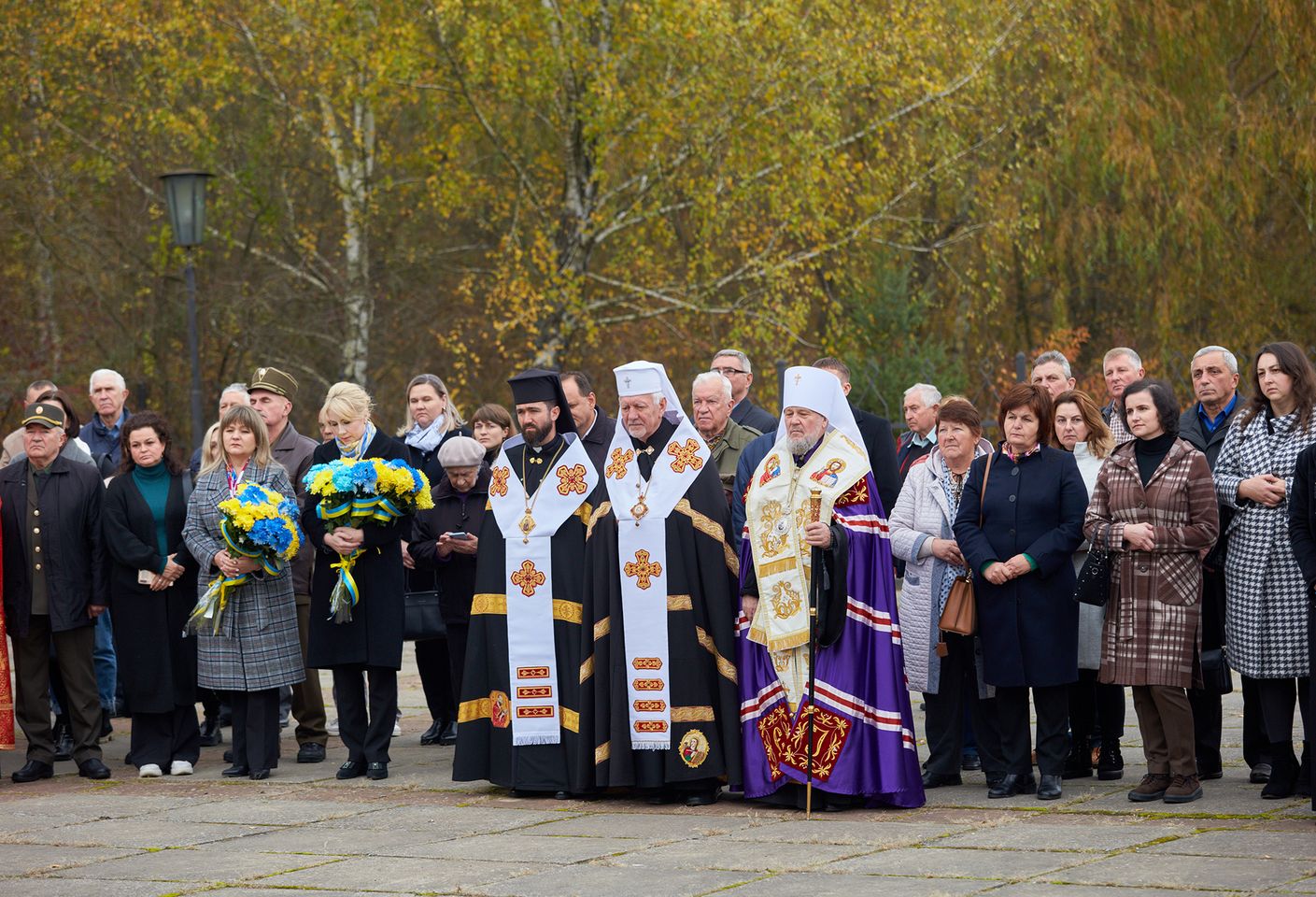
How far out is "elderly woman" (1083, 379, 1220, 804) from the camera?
7.79 metres

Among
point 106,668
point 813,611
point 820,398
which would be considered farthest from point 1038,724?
point 106,668

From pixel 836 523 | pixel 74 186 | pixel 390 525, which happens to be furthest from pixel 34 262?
pixel 836 523

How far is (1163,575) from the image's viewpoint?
784 centimetres

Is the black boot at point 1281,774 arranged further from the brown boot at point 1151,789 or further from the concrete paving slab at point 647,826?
the concrete paving slab at point 647,826

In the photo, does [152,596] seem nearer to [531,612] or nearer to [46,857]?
[531,612]

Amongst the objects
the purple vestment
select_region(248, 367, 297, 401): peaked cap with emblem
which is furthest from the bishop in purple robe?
select_region(248, 367, 297, 401): peaked cap with emblem

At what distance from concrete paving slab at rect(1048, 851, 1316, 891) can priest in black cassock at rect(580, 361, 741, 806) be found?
7.49 ft

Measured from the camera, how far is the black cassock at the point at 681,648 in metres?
8.35

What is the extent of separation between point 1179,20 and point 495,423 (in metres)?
14.2

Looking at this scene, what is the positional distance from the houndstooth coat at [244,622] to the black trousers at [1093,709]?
4073mm

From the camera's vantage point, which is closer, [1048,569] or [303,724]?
[1048,569]

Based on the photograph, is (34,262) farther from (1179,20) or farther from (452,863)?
(452,863)

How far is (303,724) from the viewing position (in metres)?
10.3

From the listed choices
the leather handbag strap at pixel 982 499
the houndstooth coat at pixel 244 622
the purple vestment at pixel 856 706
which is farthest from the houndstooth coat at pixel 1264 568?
the houndstooth coat at pixel 244 622
